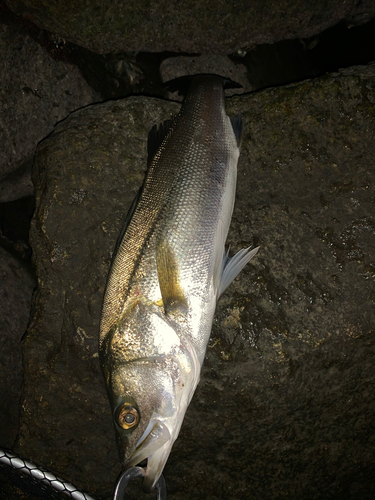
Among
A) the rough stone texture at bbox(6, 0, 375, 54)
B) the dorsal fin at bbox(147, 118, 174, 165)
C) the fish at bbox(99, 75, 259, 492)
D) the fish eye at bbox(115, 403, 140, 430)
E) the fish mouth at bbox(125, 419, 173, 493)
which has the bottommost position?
the fish mouth at bbox(125, 419, 173, 493)

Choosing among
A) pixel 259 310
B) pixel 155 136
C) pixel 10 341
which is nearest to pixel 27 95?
pixel 155 136

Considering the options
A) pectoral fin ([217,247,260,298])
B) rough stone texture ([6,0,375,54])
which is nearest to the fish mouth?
pectoral fin ([217,247,260,298])

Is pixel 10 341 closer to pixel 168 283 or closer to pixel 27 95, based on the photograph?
pixel 168 283

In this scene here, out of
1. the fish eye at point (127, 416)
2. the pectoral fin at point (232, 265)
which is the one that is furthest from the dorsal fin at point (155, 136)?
the fish eye at point (127, 416)

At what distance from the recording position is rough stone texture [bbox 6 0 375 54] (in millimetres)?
3117

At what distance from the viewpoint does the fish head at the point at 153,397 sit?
198 cm

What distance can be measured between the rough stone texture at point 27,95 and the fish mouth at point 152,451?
8.93ft

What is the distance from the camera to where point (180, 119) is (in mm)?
2488

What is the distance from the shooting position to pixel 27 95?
327cm

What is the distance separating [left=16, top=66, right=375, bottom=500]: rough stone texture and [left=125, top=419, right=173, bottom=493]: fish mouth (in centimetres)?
59

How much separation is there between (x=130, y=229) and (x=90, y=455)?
6.07 feet

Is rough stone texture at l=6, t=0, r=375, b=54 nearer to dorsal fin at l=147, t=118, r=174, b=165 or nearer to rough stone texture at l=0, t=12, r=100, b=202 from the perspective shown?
rough stone texture at l=0, t=12, r=100, b=202

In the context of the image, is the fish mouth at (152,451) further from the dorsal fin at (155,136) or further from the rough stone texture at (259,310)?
the dorsal fin at (155,136)

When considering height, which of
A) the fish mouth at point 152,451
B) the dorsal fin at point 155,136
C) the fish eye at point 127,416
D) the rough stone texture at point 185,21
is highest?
the rough stone texture at point 185,21
